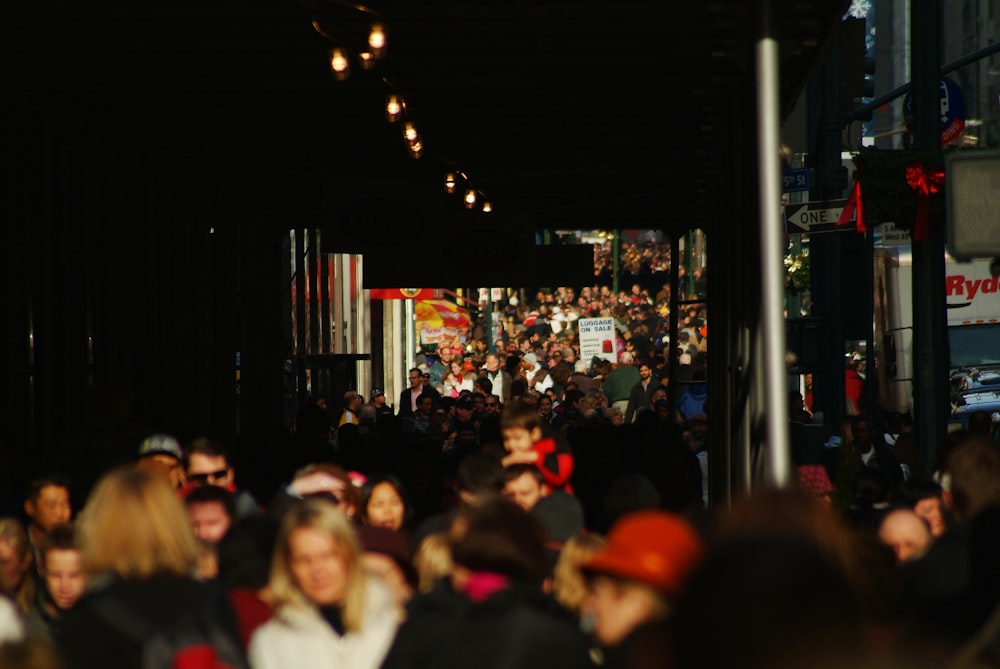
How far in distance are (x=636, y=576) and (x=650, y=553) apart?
67 millimetres

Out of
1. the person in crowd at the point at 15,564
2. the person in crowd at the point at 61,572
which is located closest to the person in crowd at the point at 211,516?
→ the person in crowd at the point at 61,572

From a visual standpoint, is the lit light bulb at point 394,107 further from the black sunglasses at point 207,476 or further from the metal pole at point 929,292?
the black sunglasses at point 207,476

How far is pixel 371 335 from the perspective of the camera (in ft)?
144

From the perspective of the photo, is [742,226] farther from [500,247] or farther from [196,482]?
[500,247]

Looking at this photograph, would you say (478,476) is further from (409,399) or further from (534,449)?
(409,399)

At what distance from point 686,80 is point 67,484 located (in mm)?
7036

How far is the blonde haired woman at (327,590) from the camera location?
6129 mm

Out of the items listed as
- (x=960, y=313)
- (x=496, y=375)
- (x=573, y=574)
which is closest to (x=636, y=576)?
(x=573, y=574)

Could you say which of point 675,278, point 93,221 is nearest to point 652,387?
point 675,278

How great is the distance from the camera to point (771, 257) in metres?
9.27

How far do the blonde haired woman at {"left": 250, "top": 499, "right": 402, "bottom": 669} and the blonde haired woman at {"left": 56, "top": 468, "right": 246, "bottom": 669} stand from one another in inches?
10.1

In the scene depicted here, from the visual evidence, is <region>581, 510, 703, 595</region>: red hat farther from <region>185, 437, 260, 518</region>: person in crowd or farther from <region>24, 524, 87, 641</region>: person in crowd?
<region>185, 437, 260, 518</region>: person in crowd

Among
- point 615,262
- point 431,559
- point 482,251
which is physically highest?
point 615,262

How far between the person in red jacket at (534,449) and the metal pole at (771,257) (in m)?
1.28
